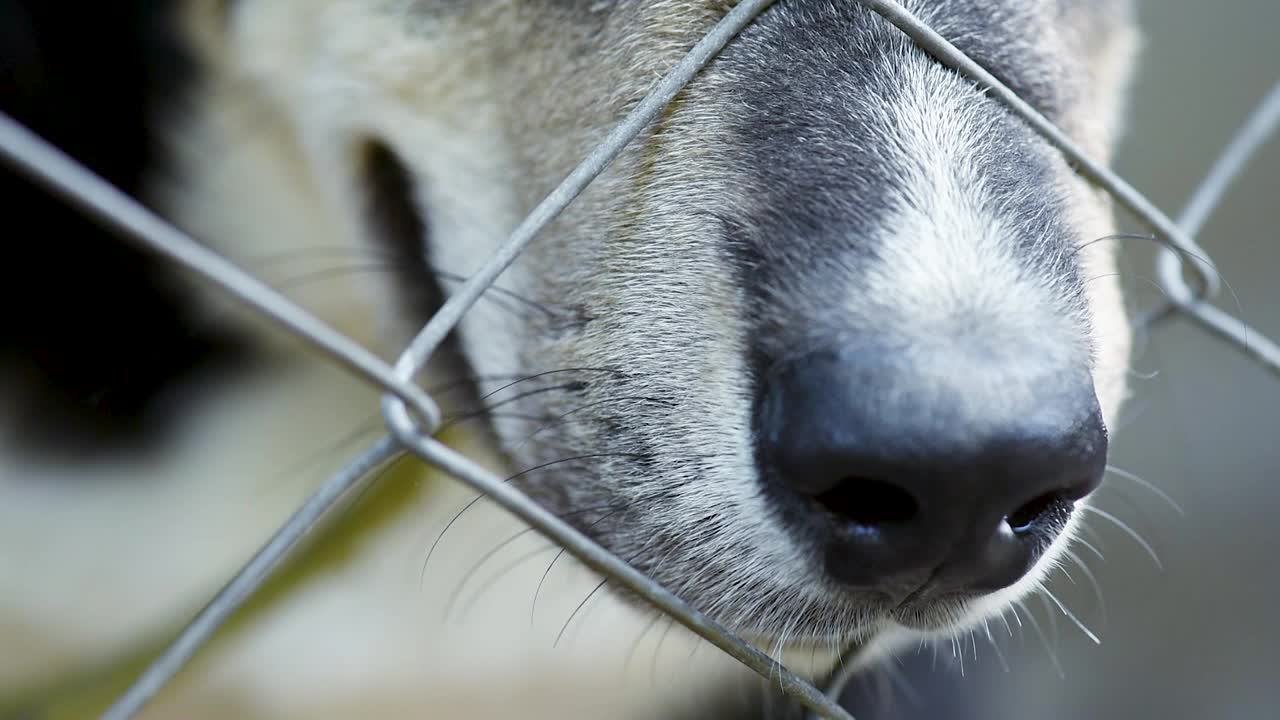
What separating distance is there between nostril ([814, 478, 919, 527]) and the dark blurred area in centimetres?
101

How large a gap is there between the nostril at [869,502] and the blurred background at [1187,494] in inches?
44.3

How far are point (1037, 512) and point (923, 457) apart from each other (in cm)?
15

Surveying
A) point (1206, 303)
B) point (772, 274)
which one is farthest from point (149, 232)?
point (1206, 303)

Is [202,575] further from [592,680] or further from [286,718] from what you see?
[592,680]

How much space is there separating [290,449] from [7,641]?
0.43m

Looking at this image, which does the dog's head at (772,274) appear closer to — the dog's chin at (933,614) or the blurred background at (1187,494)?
the dog's chin at (933,614)

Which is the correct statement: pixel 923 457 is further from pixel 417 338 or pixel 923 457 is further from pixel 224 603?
pixel 224 603

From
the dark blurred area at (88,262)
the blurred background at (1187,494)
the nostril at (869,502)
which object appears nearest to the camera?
the nostril at (869,502)

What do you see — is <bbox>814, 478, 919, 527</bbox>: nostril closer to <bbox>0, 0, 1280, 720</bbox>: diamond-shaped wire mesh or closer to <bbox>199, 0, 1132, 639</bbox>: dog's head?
<bbox>199, 0, 1132, 639</bbox>: dog's head

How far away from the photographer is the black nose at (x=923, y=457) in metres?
0.76

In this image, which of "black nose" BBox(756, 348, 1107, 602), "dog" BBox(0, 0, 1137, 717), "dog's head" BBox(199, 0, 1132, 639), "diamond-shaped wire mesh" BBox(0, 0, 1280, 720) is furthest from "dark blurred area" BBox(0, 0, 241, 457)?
"black nose" BBox(756, 348, 1107, 602)

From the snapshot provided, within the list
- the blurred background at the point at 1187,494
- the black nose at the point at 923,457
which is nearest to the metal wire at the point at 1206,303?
the black nose at the point at 923,457

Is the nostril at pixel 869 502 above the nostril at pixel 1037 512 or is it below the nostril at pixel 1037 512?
below

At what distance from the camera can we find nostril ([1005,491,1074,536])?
83 centimetres
